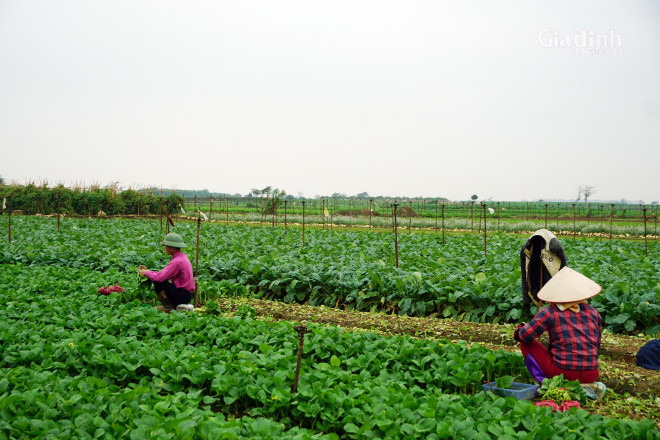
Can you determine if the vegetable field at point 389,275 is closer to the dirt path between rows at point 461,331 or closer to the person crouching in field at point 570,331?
the dirt path between rows at point 461,331

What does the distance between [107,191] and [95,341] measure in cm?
3511

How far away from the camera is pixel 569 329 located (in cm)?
424

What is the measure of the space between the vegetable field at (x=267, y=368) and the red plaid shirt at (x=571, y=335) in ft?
1.72

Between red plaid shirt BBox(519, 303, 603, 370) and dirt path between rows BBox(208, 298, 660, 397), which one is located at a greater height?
red plaid shirt BBox(519, 303, 603, 370)

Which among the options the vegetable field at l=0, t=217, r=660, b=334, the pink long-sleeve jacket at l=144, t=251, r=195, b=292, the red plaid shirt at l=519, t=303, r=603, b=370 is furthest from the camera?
the vegetable field at l=0, t=217, r=660, b=334

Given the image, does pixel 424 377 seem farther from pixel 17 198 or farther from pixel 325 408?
pixel 17 198

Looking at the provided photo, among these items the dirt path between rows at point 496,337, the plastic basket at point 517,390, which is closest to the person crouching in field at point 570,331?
the plastic basket at point 517,390

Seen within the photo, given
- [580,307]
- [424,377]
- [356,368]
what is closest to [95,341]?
[356,368]

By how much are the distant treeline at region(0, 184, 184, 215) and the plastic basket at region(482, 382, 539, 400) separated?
33.2m

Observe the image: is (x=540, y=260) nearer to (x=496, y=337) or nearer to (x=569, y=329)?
(x=569, y=329)

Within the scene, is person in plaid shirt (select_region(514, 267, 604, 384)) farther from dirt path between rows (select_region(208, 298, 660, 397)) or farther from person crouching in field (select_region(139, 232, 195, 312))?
person crouching in field (select_region(139, 232, 195, 312))

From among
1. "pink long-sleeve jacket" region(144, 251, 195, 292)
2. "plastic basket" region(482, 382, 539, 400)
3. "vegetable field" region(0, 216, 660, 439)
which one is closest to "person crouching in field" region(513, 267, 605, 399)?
"plastic basket" region(482, 382, 539, 400)

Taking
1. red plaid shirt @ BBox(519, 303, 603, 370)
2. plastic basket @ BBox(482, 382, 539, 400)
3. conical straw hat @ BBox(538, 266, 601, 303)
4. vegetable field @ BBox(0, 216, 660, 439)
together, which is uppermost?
conical straw hat @ BBox(538, 266, 601, 303)

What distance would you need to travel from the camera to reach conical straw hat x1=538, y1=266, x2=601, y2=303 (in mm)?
4203
